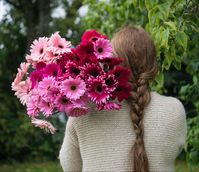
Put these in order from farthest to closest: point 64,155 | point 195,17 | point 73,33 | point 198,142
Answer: point 73,33 < point 198,142 < point 195,17 < point 64,155

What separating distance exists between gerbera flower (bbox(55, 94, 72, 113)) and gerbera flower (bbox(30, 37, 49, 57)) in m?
0.24

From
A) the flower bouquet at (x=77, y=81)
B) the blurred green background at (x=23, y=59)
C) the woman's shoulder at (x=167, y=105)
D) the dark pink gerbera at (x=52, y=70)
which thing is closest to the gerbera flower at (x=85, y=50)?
the flower bouquet at (x=77, y=81)

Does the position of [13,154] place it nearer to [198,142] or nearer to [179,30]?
[198,142]

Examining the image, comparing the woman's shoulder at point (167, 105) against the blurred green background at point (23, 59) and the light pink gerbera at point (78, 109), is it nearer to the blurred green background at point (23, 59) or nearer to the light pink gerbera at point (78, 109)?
the light pink gerbera at point (78, 109)

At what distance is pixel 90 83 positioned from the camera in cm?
222

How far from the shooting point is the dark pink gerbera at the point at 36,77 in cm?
229

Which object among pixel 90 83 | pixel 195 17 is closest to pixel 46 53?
pixel 90 83

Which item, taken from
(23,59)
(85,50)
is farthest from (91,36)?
(23,59)

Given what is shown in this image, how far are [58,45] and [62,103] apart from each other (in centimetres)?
26

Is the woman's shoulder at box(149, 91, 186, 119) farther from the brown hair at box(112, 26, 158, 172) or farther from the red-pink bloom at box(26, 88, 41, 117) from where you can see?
the red-pink bloom at box(26, 88, 41, 117)

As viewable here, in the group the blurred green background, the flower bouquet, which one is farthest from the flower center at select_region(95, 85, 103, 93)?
the blurred green background

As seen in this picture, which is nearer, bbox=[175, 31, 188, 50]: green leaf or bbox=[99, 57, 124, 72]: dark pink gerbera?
bbox=[99, 57, 124, 72]: dark pink gerbera

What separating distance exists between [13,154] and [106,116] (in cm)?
812

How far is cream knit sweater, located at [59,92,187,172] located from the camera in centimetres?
230
